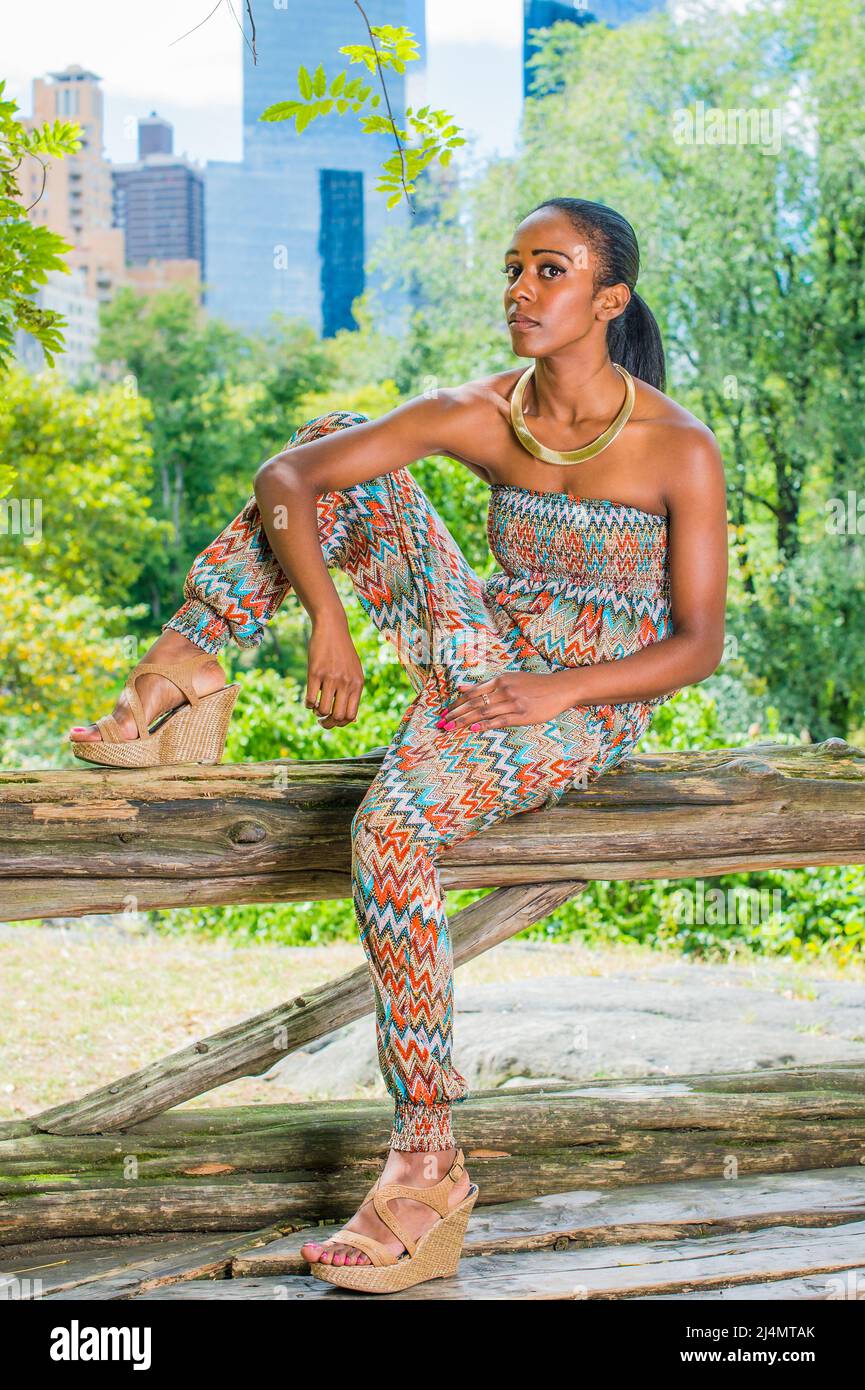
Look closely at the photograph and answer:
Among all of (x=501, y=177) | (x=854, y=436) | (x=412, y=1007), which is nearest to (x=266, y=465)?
(x=412, y=1007)

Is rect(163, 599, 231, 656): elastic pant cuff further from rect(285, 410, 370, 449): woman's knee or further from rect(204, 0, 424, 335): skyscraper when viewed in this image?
rect(204, 0, 424, 335): skyscraper

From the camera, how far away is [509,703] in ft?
8.26

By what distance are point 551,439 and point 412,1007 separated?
109 centimetres

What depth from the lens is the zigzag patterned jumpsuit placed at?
2438 mm

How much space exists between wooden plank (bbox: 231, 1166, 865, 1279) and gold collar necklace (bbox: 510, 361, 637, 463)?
1447mm

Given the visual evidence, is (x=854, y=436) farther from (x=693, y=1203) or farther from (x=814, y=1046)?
(x=693, y=1203)

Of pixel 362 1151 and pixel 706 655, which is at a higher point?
pixel 706 655

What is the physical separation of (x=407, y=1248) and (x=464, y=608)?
1133mm

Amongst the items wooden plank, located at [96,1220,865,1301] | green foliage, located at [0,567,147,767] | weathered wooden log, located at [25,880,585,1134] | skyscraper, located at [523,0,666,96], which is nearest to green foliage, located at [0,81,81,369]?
weathered wooden log, located at [25,880,585,1134]

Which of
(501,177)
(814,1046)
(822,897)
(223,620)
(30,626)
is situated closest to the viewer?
(223,620)

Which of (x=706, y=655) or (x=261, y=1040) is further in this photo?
(x=261, y=1040)

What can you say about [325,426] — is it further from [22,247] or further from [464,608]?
[22,247]

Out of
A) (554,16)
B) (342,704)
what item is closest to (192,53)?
(554,16)

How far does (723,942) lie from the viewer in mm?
7207
